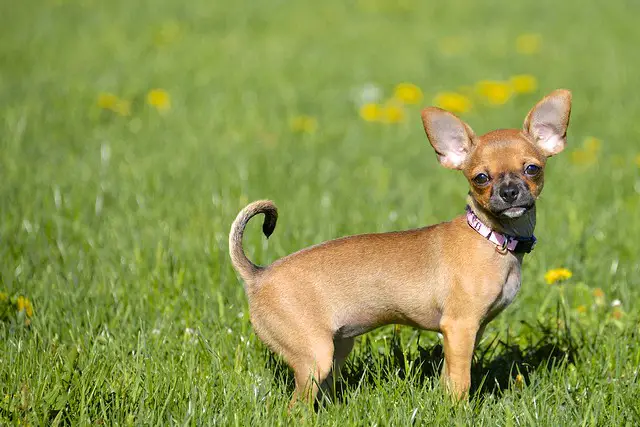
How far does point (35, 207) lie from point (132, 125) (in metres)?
2.20

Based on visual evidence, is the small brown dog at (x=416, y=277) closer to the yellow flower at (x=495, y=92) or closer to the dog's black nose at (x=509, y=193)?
the dog's black nose at (x=509, y=193)

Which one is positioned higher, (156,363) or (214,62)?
(214,62)

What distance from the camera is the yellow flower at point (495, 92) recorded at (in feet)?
28.5

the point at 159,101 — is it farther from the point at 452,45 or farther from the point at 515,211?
the point at 515,211

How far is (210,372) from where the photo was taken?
3.97 meters

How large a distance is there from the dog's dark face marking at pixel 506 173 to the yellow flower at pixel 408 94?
468cm

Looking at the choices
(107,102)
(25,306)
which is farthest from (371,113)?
(25,306)

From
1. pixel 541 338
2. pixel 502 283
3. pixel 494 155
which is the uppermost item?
pixel 494 155

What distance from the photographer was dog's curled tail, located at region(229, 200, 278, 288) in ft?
12.8

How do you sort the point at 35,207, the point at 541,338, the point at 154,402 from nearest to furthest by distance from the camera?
1. the point at 154,402
2. the point at 541,338
3. the point at 35,207

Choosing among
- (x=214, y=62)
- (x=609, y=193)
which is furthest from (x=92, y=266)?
(x=214, y=62)

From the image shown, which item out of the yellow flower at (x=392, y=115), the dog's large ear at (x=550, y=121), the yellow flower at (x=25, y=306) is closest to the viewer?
the dog's large ear at (x=550, y=121)

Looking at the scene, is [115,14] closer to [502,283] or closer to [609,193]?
[609,193]

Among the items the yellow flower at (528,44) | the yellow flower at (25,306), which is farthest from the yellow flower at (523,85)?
the yellow flower at (25,306)
